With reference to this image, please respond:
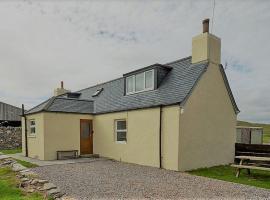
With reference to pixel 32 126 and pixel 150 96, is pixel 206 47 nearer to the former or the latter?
pixel 150 96

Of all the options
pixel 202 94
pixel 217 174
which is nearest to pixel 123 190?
pixel 217 174

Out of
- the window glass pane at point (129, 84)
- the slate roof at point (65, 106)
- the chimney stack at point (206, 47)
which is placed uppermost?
the chimney stack at point (206, 47)

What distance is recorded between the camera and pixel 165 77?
48.6 ft

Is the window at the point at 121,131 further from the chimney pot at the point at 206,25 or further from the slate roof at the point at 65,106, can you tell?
the chimney pot at the point at 206,25

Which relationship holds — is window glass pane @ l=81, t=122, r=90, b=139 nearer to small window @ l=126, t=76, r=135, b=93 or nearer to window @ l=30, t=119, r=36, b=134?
window @ l=30, t=119, r=36, b=134

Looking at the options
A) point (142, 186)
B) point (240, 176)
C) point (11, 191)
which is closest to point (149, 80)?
point (240, 176)

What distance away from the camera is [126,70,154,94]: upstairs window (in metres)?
15.0

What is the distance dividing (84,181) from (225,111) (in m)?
9.33

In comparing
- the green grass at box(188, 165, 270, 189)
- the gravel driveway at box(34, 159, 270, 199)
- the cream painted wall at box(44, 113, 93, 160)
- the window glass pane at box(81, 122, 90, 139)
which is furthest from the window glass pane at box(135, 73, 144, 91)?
the green grass at box(188, 165, 270, 189)

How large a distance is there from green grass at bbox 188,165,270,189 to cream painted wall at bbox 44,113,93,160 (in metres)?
8.87

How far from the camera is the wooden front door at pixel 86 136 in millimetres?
17531

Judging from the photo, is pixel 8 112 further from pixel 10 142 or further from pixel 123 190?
pixel 123 190

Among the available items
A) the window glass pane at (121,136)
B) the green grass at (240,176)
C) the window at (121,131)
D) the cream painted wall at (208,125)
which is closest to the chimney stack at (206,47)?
the cream painted wall at (208,125)

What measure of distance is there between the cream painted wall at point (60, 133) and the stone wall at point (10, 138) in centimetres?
1157
